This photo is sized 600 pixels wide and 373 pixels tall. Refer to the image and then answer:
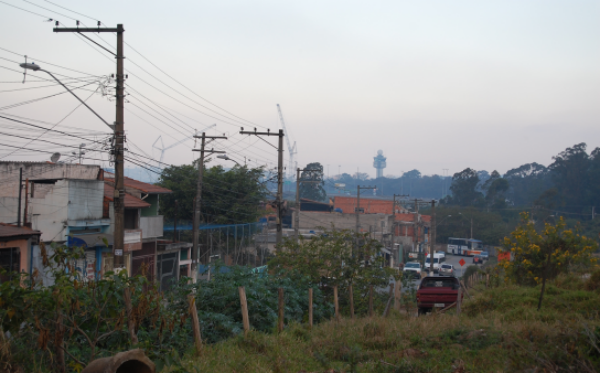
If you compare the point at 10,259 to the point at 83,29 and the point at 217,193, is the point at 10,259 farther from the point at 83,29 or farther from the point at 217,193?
the point at 217,193

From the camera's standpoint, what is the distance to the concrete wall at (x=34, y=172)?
72.0ft

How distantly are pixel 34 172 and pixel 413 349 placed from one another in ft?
67.0

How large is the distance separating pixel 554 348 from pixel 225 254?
25.7 meters

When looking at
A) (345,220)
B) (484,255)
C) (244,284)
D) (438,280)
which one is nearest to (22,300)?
(244,284)

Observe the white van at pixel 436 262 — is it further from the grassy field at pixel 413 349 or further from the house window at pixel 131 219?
the grassy field at pixel 413 349

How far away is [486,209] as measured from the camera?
238ft

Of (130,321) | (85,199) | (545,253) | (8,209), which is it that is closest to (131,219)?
(85,199)

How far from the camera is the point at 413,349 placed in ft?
27.6

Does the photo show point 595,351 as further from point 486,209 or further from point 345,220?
point 486,209

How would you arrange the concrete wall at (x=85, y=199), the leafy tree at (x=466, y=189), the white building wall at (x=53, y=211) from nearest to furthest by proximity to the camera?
the white building wall at (x=53, y=211)
the concrete wall at (x=85, y=199)
the leafy tree at (x=466, y=189)

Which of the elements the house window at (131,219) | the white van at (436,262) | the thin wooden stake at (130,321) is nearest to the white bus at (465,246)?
the white van at (436,262)

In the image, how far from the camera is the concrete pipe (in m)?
4.17

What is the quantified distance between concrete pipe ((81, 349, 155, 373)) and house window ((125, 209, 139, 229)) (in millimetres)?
22019

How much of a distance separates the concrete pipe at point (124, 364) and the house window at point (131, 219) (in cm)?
2202
